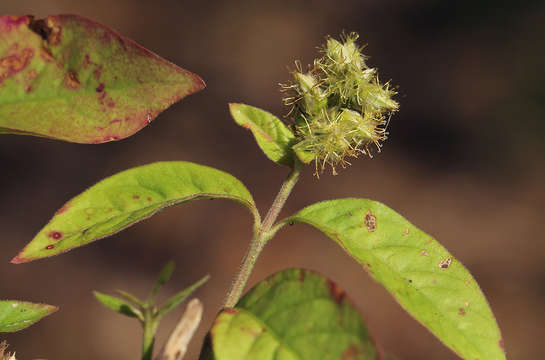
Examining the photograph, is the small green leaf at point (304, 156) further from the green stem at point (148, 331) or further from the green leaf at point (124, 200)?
the green stem at point (148, 331)

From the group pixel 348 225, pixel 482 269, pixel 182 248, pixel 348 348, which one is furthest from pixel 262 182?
pixel 348 348

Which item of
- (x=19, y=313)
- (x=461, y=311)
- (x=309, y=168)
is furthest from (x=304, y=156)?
(x=309, y=168)

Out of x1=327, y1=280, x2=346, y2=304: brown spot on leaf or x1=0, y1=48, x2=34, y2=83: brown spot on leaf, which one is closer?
x1=327, y1=280, x2=346, y2=304: brown spot on leaf

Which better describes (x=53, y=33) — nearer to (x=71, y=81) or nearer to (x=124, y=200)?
(x=71, y=81)

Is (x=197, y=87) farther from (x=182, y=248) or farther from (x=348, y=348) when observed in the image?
(x=182, y=248)

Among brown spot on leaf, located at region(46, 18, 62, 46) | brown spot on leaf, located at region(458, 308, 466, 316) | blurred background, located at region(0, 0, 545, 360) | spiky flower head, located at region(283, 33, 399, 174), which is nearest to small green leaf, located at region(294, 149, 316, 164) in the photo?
spiky flower head, located at region(283, 33, 399, 174)

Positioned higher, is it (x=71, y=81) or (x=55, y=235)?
(x=71, y=81)

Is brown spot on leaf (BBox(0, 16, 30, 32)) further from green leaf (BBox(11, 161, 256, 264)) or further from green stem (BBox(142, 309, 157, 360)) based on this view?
green stem (BBox(142, 309, 157, 360))
